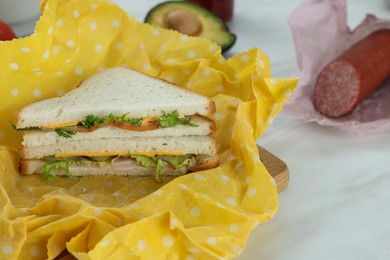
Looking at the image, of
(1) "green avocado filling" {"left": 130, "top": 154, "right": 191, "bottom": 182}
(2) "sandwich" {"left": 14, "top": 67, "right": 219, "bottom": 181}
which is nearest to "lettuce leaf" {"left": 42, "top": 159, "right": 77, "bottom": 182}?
(2) "sandwich" {"left": 14, "top": 67, "right": 219, "bottom": 181}

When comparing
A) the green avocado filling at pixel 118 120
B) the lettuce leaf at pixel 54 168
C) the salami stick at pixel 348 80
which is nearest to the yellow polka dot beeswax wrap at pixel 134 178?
the lettuce leaf at pixel 54 168

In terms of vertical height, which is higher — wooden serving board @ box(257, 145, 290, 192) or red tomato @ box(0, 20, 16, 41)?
red tomato @ box(0, 20, 16, 41)

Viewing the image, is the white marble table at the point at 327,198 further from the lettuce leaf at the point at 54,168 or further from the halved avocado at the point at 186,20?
the lettuce leaf at the point at 54,168

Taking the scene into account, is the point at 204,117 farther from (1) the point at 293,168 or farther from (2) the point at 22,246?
(2) the point at 22,246

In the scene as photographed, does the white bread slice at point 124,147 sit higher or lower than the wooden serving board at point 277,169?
higher

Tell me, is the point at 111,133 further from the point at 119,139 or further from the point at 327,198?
the point at 327,198

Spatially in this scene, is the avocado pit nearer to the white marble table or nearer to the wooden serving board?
the white marble table
